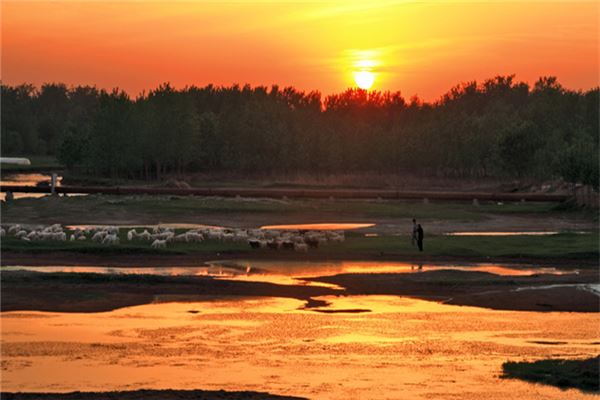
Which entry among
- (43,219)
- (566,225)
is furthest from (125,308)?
(566,225)

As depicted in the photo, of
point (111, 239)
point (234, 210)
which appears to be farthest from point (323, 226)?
point (111, 239)

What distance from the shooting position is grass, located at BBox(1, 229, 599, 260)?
208 ft

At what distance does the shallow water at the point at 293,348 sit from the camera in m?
29.5

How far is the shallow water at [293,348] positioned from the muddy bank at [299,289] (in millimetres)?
1738

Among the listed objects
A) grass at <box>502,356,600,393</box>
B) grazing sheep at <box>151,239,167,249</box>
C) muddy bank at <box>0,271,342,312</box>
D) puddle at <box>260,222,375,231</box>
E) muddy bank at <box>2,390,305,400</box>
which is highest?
grazing sheep at <box>151,239,167,249</box>

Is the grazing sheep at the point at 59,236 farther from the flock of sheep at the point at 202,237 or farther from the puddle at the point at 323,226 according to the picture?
the puddle at the point at 323,226

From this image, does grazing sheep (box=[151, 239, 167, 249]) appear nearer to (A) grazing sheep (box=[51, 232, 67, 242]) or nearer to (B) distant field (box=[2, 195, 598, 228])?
(A) grazing sheep (box=[51, 232, 67, 242])

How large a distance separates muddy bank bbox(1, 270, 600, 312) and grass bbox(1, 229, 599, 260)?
9852 millimetres

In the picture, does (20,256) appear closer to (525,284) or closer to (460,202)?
(525,284)

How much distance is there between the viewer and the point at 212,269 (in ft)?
187

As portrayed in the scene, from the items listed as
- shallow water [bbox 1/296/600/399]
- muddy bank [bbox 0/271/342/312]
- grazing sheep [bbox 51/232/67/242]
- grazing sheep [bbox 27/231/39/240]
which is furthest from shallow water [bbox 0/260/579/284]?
grazing sheep [bbox 27/231/39/240]

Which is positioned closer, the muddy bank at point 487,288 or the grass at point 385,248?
the muddy bank at point 487,288

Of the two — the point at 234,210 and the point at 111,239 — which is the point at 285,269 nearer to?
the point at 111,239

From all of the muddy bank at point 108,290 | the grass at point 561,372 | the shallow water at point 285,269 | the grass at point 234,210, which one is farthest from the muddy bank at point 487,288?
the grass at point 234,210
